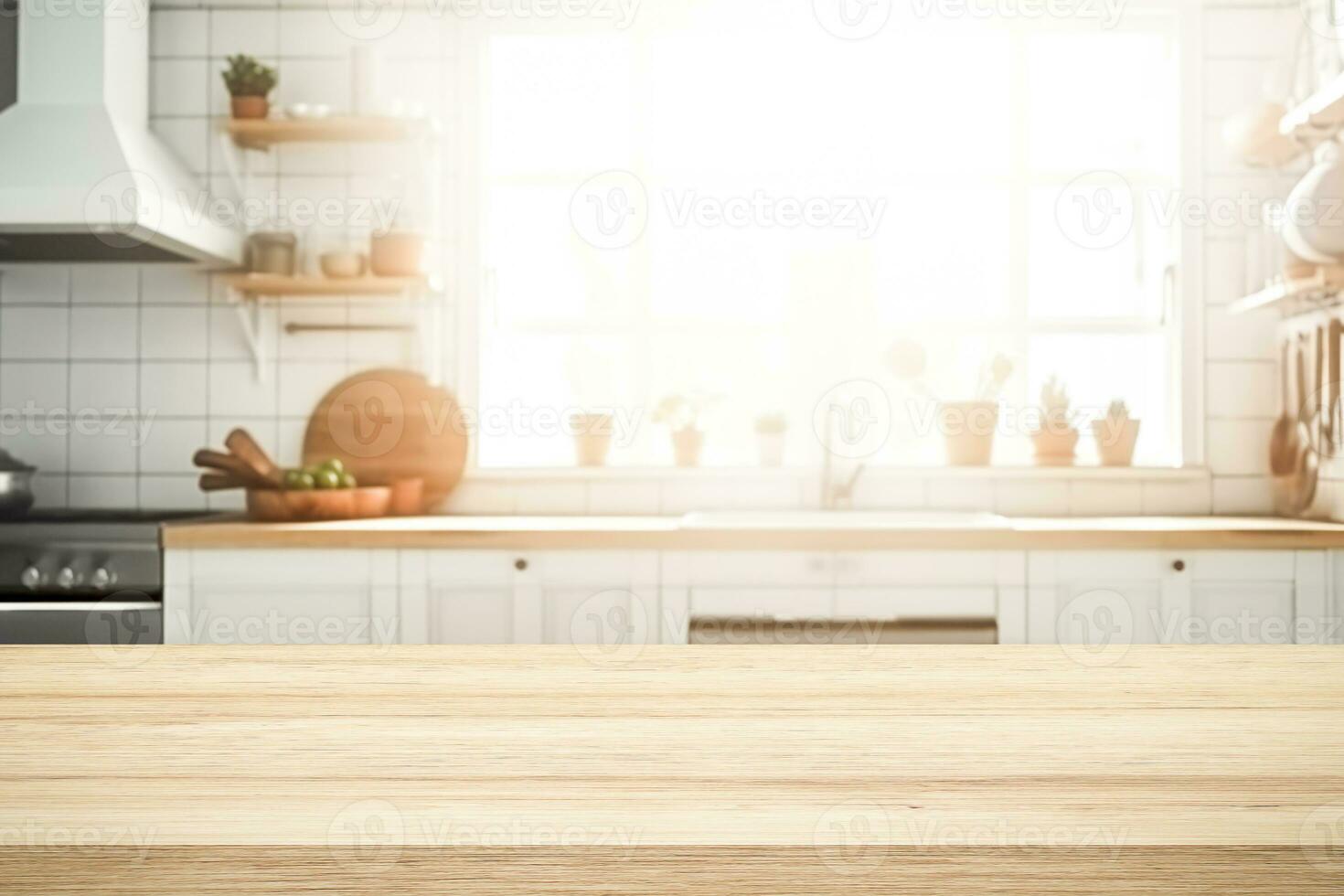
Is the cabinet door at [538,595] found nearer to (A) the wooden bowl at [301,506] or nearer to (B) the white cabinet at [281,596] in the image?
(B) the white cabinet at [281,596]

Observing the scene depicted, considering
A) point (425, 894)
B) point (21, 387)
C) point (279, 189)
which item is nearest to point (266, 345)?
point (279, 189)

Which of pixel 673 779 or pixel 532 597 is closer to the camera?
pixel 673 779

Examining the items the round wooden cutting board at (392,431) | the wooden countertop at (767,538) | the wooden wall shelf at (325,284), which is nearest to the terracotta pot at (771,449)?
the wooden countertop at (767,538)

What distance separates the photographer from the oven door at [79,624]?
2170 mm

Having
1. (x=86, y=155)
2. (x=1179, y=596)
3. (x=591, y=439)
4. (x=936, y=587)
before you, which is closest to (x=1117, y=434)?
(x=1179, y=596)

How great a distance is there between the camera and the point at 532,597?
225cm

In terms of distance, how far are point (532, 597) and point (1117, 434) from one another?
1741 millimetres

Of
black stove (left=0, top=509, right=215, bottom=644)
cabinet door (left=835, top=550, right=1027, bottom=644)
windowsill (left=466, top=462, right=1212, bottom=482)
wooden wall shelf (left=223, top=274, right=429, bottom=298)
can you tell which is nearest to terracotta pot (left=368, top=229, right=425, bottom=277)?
wooden wall shelf (left=223, top=274, right=429, bottom=298)

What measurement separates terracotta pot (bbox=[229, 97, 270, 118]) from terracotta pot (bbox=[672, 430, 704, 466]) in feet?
4.75

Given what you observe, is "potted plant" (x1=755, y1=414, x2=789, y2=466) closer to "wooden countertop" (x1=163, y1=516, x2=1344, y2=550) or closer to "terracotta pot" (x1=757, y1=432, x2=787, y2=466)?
"terracotta pot" (x1=757, y1=432, x2=787, y2=466)

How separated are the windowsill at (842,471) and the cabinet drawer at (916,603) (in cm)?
67

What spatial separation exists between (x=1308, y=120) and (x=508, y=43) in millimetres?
2174

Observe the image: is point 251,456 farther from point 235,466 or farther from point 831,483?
point 831,483

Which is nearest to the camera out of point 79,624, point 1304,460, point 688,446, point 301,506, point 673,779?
point 673,779
